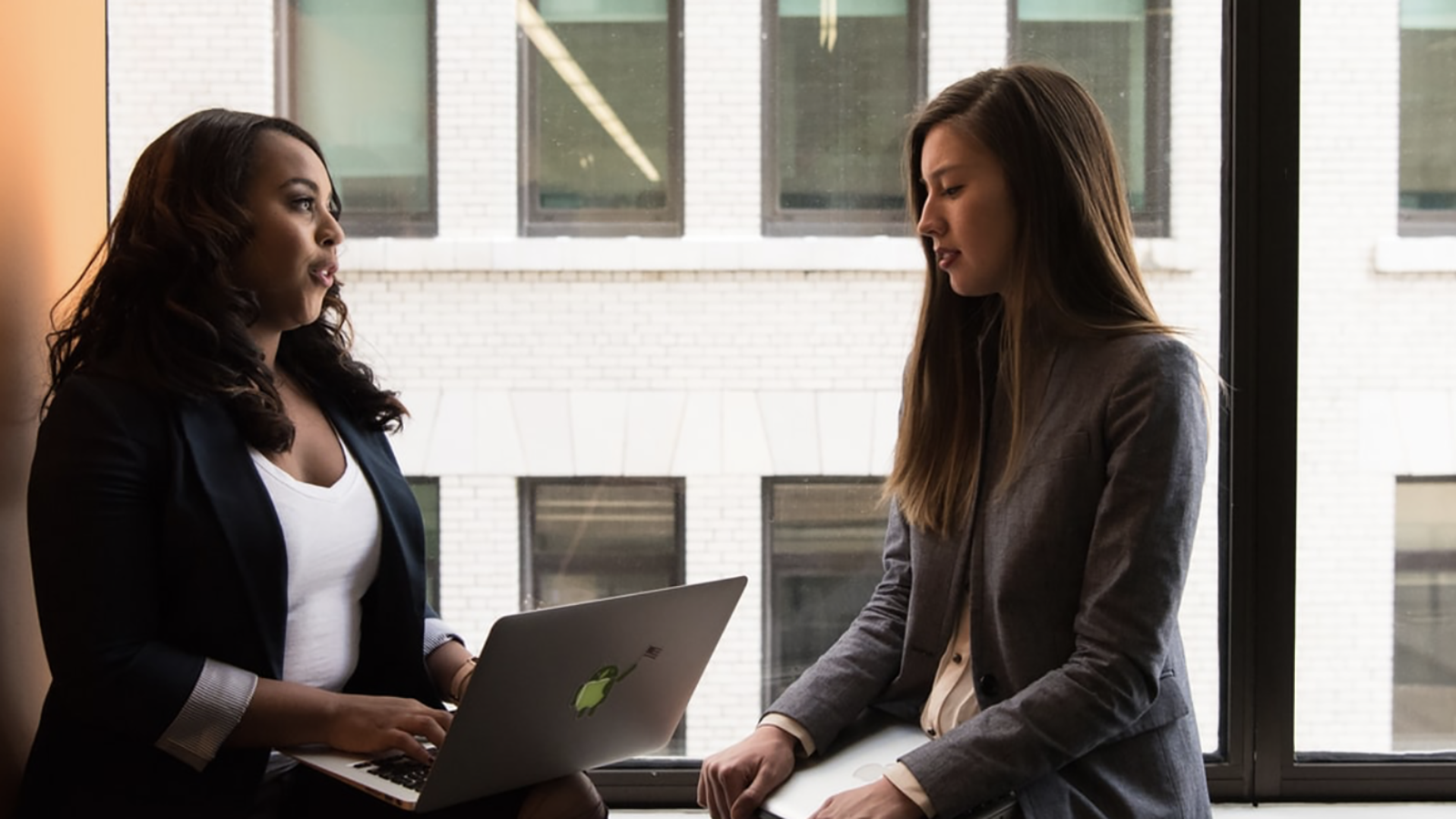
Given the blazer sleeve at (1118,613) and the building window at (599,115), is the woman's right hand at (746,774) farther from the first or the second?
the building window at (599,115)

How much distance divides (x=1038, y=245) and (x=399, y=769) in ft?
3.49

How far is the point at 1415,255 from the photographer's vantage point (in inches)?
100.0

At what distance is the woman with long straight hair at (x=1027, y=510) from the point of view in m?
1.57

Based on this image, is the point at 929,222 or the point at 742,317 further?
the point at 742,317

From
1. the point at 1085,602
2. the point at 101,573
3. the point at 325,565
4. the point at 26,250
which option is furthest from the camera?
the point at 26,250

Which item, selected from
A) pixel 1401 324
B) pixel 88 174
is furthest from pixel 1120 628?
pixel 88 174

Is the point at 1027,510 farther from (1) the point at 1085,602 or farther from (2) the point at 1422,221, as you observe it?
(2) the point at 1422,221

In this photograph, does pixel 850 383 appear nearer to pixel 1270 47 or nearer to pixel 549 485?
pixel 549 485

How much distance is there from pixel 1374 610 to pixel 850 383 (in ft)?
3.81

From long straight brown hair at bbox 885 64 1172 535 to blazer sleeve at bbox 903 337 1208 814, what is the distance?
129 mm

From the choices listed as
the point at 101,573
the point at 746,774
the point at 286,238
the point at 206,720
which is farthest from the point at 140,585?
the point at 746,774

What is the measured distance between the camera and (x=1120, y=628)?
1.57m

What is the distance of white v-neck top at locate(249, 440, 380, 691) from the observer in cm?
169

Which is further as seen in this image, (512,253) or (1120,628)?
(512,253)
